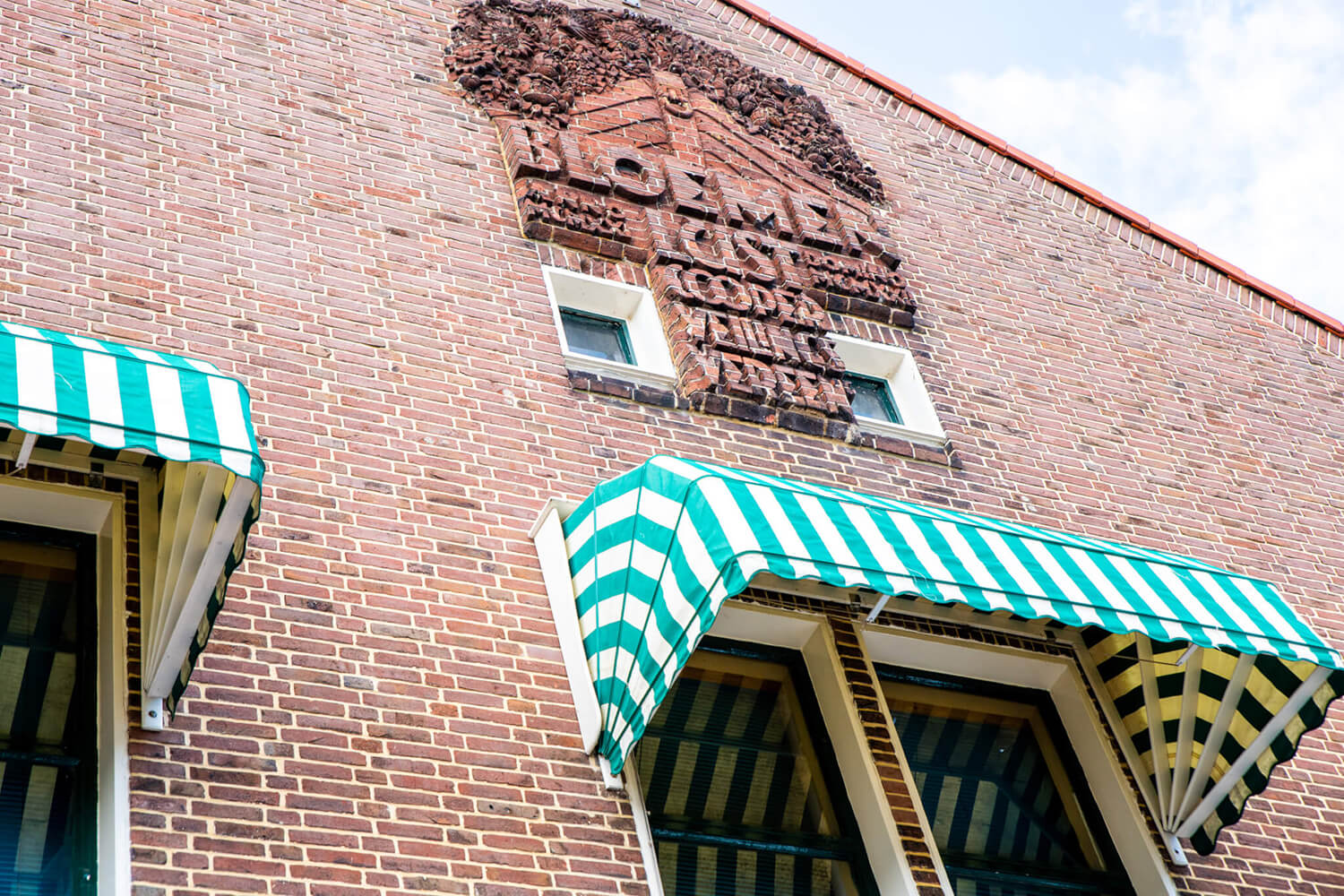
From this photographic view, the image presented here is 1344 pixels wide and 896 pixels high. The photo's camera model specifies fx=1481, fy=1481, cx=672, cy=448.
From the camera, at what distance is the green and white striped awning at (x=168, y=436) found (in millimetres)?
5164

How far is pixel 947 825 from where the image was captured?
773cm

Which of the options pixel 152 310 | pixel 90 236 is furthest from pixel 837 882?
pixel 90 236

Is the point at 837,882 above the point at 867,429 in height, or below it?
below

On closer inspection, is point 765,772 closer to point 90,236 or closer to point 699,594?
point 699,594

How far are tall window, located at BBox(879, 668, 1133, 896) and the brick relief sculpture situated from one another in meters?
2.00

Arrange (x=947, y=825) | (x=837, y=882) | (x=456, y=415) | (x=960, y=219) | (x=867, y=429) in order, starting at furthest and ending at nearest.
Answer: (x=960, y=219) < (x=867, y=429) < (x=456, y=415) < (x=947, y=825) < (x=837, y=882)

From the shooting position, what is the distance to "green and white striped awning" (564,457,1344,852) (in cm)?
605

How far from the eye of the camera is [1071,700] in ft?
27.6

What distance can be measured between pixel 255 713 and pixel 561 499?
2070 millimetres

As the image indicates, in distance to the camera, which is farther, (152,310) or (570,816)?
(152,310)

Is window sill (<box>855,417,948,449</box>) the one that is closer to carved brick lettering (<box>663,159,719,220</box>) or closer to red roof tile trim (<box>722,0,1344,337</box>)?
carved brick lettering (<box>663,159,719,220</box>)

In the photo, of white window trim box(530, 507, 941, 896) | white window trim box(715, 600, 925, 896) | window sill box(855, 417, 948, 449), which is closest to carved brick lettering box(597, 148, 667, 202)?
window sill box(855, 417, 948, 449)

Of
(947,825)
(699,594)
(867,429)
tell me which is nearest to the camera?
(699,594)

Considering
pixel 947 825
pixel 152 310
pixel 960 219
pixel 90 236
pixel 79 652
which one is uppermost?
pixel 960 219
